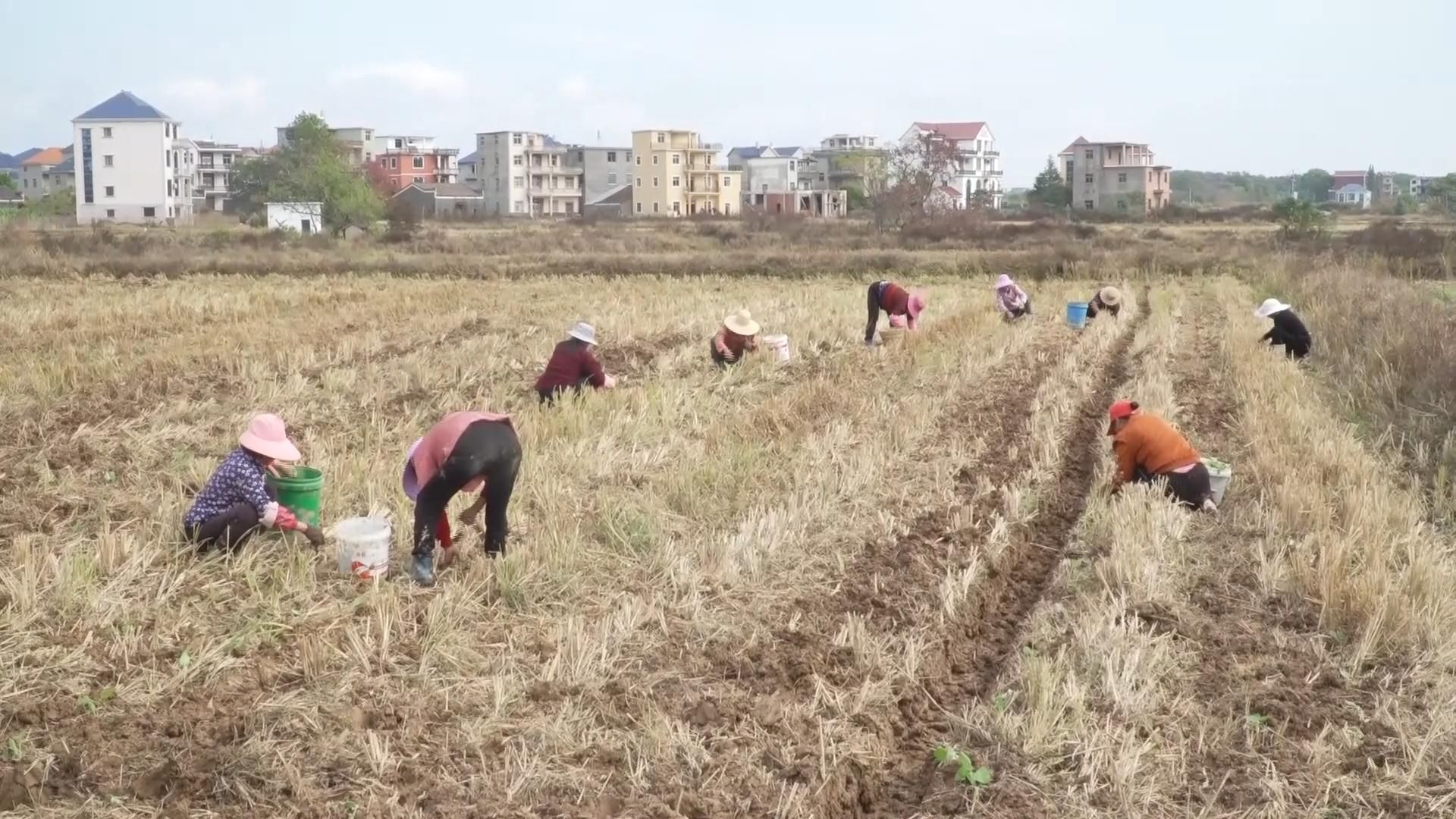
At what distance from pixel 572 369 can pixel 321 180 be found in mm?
42578

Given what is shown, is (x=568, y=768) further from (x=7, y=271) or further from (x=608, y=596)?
(x=7, y=271)

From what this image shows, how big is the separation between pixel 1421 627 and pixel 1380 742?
108 centimetres

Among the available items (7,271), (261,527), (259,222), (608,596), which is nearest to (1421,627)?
(608,596)

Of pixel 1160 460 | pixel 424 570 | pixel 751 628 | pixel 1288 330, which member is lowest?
pixel 751 628

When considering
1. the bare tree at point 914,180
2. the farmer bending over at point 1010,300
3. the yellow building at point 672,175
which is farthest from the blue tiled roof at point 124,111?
the farmer bending over at point 1010,300

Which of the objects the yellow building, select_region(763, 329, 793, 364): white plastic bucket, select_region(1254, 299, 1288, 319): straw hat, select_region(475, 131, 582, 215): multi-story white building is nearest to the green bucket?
select_region(763, 329, 793, 364): white plastic bucket

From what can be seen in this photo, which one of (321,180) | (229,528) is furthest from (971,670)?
(321,180)

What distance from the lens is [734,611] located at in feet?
18.7

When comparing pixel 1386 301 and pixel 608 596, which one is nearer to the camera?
pixel 608 596

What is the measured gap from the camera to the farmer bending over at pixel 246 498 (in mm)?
5996

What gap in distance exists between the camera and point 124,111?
67625 mm

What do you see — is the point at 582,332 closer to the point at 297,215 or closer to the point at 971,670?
the point at 971,670

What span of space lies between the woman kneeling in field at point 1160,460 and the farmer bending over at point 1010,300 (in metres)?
9.59

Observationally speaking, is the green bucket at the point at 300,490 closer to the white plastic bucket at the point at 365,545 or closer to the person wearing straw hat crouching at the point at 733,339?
the white plastic bucket at the point at 365,545
